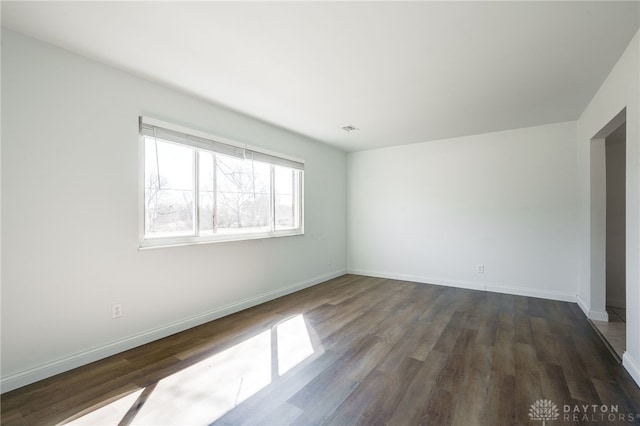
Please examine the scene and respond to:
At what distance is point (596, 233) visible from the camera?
11.2ft

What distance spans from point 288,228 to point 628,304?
378cm

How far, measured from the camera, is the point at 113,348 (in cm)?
253

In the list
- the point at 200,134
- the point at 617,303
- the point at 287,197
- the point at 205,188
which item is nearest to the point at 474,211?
the point at 617,303

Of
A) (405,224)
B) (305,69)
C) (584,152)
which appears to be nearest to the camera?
(305,69)

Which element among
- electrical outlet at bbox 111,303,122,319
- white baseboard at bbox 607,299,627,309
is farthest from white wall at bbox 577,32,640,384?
electrical outlet at bbox 111,303,122,319

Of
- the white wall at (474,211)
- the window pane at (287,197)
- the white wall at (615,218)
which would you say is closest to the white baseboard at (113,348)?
the window pane at (287,197)

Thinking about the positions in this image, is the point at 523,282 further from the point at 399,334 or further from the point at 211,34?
the point at 211,34

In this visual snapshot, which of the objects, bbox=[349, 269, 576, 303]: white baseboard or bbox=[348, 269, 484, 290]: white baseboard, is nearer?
bbox=[349, 269, 576, 303]: white baseboard

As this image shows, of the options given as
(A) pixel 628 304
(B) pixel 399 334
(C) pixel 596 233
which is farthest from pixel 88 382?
(C) pixel 596 233

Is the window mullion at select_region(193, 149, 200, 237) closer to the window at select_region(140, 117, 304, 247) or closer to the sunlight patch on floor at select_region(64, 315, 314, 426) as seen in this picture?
the window at select_region(140, 117, 304, 247)
